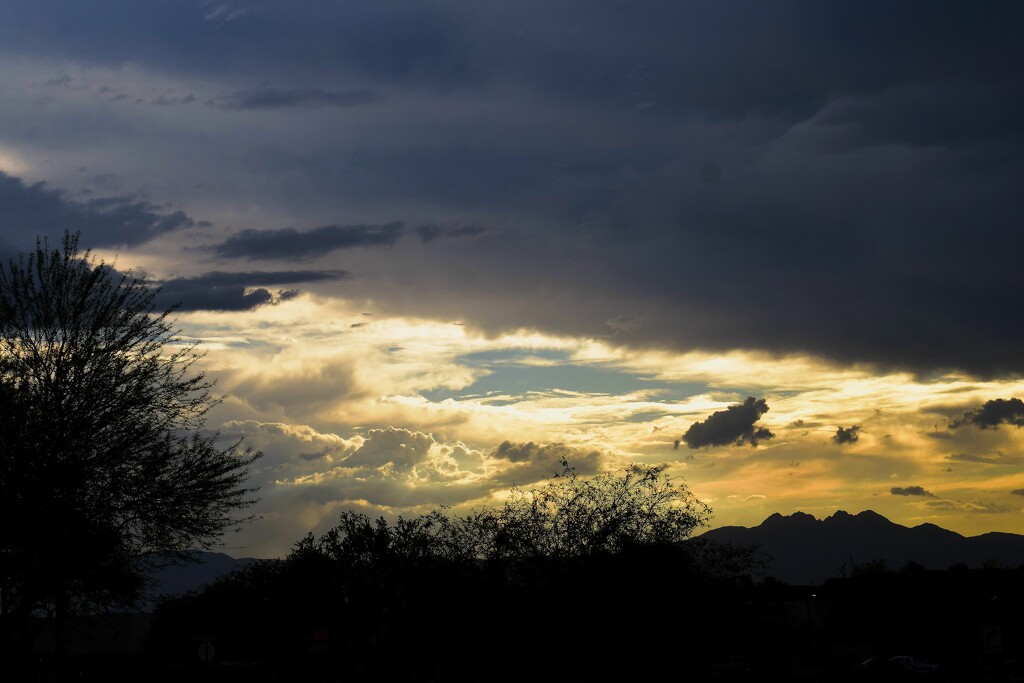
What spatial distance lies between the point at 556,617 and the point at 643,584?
13.9 feet

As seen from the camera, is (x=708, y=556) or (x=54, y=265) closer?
(x=54, y=265)

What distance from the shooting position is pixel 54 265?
3145cm

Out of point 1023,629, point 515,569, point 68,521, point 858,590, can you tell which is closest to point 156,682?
point 515,569

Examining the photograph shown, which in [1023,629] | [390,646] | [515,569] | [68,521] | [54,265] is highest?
[54,265]

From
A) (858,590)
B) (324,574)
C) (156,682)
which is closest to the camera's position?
(156,682)

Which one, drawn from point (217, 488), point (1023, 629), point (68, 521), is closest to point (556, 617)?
point (217, 488)

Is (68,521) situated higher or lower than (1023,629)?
higher

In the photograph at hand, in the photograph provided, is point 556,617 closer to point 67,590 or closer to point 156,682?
point 67,590

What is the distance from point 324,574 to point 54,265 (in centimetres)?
5107

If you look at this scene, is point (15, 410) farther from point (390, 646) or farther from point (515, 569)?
point (390, 646)

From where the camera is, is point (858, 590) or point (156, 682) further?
point (858, 590)

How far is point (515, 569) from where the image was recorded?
50.5 m

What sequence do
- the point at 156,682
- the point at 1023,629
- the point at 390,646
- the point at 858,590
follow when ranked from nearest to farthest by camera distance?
the point at 390,646, the point at 156,682, the point at 1023,629, the point at 858,590

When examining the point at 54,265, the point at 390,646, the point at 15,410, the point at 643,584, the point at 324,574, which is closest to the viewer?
the point at 15,410
